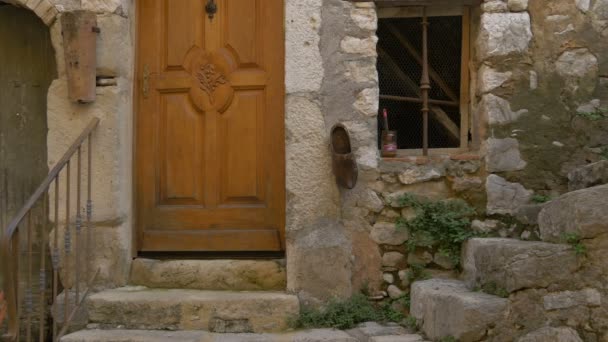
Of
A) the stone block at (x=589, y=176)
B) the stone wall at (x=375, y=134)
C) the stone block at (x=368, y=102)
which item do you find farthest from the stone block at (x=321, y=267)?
the stone block at (x=589, y=176)

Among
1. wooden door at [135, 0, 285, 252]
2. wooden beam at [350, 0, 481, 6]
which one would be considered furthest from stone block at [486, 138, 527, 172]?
wooden door at [135, 0, 285, 252]

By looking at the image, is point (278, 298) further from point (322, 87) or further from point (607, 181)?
point (607, 181)

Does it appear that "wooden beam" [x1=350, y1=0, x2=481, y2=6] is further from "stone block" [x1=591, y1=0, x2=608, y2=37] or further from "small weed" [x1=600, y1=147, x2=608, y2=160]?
"small weed" [x1=600, y1=147, x2=608, y2=160]

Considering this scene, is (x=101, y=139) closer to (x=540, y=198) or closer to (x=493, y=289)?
(x=493, y=289)

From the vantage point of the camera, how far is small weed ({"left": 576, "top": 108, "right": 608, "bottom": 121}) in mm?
3822

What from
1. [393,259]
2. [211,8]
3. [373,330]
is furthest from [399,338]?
[211,8]

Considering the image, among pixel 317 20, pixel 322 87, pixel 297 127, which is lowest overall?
pixel 297 127

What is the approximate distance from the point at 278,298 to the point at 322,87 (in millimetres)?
1272

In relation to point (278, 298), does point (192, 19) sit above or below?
above

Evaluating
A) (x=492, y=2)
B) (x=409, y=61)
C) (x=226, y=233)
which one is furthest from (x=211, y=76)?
(x=492, y=2)

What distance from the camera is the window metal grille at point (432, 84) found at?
4.23m

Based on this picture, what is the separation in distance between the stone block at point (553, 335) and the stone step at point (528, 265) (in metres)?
0.20

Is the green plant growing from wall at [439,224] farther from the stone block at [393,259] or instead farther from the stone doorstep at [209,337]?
the stone doorstep at [209,337]

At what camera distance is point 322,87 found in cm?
387
